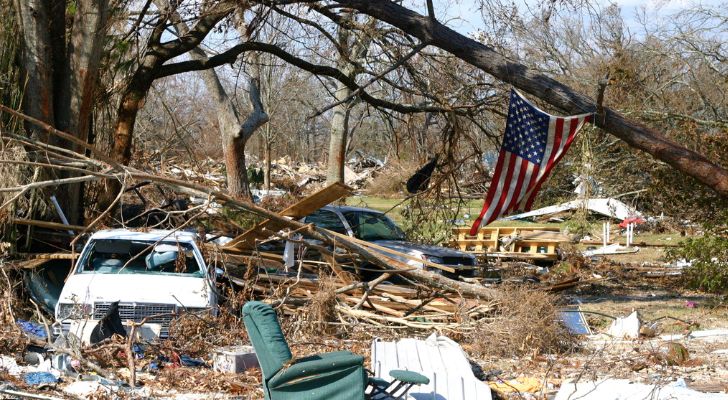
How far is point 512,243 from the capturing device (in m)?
19.0

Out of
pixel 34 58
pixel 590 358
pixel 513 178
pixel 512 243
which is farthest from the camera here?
pixel 512 243

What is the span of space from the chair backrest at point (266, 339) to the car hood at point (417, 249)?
22.5ft

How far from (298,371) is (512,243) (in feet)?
42.9

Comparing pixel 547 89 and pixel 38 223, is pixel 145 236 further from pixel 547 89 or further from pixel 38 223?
A: pixel 547 89

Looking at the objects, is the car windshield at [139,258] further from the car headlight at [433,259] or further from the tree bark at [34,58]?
the car headlight at [433,259]

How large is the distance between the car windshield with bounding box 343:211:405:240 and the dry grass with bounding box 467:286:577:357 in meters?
4.49

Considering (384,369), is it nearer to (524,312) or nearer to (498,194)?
(524,312)

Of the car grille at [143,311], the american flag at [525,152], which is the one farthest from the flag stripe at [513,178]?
the car grille at [143,311]

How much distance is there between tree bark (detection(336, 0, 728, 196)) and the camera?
12.0 metres

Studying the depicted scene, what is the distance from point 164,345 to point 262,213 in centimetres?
281

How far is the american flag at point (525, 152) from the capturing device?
37.8 ft

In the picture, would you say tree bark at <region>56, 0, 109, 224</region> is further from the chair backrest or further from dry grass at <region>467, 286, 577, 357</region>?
the chair backrest

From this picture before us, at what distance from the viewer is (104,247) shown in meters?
11.2

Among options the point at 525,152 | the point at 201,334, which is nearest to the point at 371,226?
the point at 525,152
